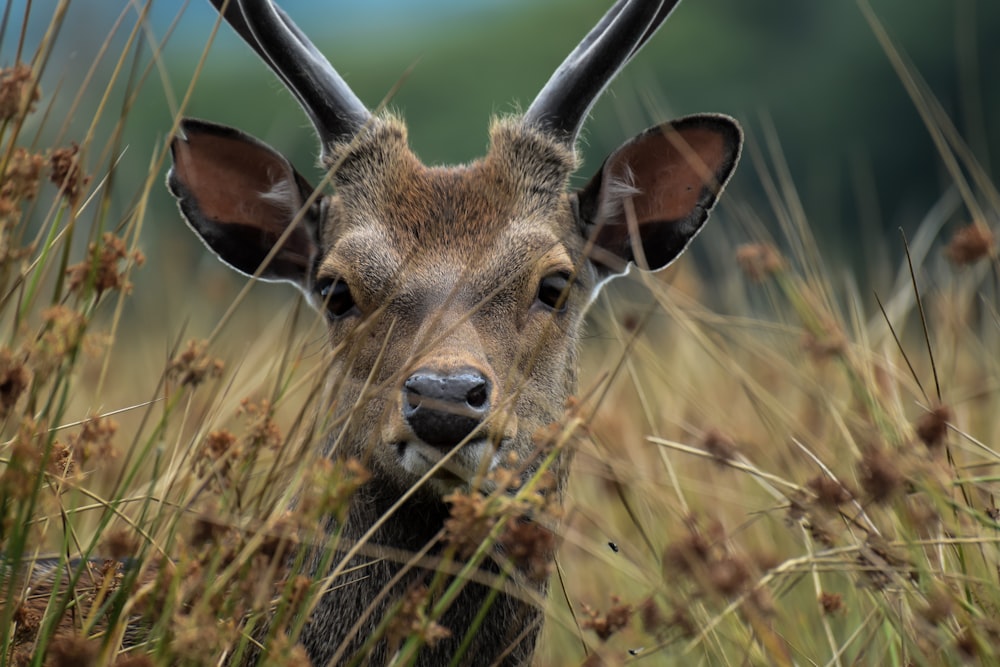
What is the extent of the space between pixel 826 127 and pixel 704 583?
1134 inches

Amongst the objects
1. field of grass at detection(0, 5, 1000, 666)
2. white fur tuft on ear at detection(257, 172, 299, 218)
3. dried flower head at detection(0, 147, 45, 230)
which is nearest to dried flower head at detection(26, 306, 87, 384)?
field of grass at detection(0, 5, 1000, 666)

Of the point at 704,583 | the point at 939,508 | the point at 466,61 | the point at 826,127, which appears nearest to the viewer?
the point at 704,583

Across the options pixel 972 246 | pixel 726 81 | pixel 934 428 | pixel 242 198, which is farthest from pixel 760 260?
pixel 726 81

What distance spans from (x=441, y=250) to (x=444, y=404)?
3.32 ft

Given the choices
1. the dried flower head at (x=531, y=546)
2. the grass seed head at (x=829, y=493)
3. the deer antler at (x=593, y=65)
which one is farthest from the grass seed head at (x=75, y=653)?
the deer antler at (x=593, y=65)

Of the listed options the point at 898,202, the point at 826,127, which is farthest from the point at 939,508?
the point at 826,127

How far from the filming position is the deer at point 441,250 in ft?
12.1

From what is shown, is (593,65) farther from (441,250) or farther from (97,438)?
(97,438)

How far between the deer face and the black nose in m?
0.16

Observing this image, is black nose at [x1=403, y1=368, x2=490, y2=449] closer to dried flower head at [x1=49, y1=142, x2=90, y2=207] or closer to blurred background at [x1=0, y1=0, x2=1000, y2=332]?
dried flower head at [x1=49, y1=142, x2=90, y2=207]

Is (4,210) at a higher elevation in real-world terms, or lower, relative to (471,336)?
higher

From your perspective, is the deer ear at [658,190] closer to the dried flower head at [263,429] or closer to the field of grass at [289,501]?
the field of grass at [289,501]

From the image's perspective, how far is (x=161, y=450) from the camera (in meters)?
2.70

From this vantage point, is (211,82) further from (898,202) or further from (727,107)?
(898,202)
